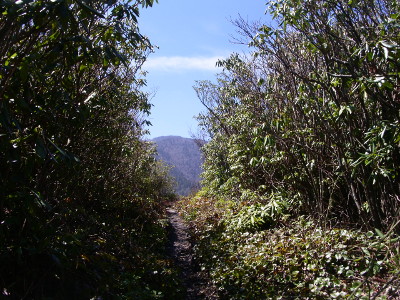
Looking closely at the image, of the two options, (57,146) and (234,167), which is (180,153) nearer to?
(234,167)

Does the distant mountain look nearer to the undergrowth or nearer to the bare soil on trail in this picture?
the bare soil on trail

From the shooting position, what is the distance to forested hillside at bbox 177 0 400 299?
409 centimetres

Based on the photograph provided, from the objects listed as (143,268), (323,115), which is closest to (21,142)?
(143,268)

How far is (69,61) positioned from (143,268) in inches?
147

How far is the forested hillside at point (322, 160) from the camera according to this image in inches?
161

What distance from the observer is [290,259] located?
510 cm

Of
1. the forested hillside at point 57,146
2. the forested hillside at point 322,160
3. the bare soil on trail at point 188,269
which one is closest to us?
the forested hillside at point 57,146

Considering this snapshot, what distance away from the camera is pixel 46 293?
314cm

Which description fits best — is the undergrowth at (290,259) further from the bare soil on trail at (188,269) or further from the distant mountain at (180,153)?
the distant mountain at (180,153)

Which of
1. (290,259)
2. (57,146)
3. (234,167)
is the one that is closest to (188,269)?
(290,259)

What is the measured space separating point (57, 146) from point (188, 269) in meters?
4.78

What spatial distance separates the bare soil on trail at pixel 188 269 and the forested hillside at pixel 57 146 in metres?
0.37

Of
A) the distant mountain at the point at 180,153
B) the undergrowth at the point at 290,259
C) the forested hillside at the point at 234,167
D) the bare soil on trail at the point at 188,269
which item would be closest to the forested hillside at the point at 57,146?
the forested hillside at the point at 234,167

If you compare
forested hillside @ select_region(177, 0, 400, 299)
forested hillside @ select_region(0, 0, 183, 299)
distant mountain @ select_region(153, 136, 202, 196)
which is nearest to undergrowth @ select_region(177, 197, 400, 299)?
forested hillside @ select_region(177, 0, 400, 299)
